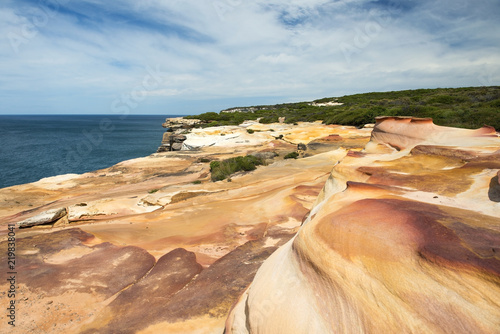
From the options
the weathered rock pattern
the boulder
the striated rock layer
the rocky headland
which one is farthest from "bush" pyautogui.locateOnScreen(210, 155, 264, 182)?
the striated rock layer

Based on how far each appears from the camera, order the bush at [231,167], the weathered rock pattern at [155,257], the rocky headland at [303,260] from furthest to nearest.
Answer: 1. the bush at [231,167]
2. the weathered rock pattern at [155,257]
3. the rocky headland at [303,260]

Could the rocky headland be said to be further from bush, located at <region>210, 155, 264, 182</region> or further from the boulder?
bush, located at <region>210, 155, 264, 182</region>

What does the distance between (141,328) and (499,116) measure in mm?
26696

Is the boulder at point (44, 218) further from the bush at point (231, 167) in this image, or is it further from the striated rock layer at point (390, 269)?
the striated rock layer at point (390, 269)

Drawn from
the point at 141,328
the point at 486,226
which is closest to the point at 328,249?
the point at 486,226

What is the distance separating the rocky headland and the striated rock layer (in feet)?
0.04

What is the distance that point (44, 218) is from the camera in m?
10.7

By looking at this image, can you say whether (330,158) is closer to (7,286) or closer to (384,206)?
(384,206)

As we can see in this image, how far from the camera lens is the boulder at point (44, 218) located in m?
10.3

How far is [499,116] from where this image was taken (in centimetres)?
2089

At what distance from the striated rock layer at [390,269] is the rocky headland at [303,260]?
1 centimetres

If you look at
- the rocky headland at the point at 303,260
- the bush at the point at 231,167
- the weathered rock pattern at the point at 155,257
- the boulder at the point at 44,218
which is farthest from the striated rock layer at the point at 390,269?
the bush at the point at 231,167

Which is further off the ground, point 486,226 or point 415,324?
point 486,226

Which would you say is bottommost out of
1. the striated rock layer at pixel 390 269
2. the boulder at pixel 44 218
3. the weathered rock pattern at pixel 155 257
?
the boulder at pixel 44 218
